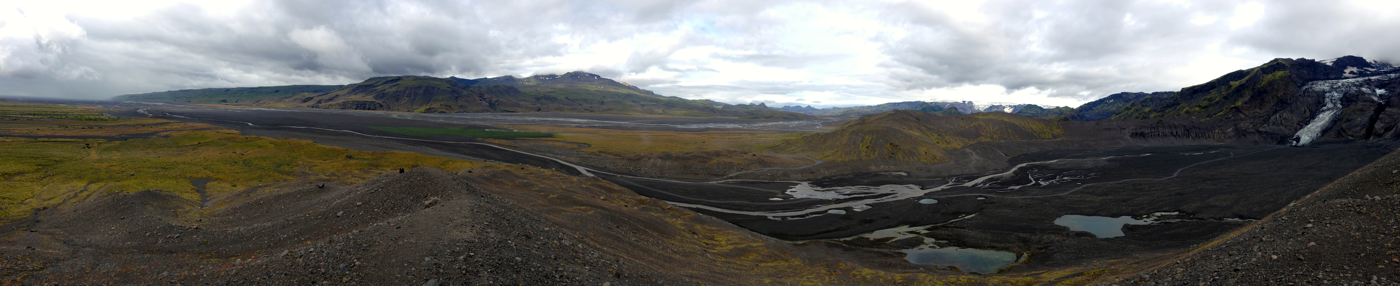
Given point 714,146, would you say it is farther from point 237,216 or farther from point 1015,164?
point 237,216

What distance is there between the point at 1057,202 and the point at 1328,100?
147568mm

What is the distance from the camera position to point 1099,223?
148 ft

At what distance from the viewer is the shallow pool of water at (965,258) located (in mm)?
32812

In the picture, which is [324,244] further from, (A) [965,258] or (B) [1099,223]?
(B) [1099,223]

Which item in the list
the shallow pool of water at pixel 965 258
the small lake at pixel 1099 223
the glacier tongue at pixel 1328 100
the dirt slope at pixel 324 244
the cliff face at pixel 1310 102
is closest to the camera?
the dirt slope at pixel 324 244

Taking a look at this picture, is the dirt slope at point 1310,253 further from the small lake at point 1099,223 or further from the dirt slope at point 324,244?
the dirt slope at point 324,244

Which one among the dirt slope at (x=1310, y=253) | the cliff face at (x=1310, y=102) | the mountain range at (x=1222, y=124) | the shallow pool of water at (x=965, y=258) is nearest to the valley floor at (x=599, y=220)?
the dirt slope at (x=1310, y=253)

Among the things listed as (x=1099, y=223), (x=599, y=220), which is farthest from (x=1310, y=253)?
(x=599, y=220)

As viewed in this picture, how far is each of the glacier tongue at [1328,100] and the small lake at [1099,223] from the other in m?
123

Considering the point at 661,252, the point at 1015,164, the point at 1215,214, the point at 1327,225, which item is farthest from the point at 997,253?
the point at 1015,164

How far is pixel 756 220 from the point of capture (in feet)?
148

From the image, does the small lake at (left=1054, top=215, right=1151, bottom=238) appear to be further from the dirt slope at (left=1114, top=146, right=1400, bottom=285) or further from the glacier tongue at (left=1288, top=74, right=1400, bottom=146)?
the glacier tongue at (left=1288, top=74, right=1400, bottom=146)

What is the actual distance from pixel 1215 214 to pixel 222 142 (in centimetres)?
12846

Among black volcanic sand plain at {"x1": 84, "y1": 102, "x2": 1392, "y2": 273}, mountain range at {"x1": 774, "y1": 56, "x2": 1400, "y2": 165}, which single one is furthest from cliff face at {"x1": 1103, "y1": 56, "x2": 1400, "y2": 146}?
black volcanic sand plain at {"x1": 84, "y1": 102, "x2": 1392, "y2": 273}
